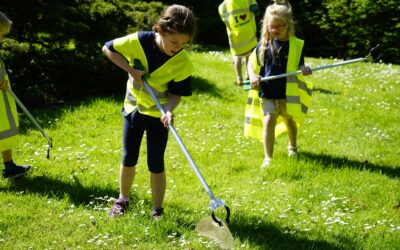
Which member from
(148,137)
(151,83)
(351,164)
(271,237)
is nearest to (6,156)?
(148,137)

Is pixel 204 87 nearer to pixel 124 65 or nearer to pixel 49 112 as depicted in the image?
pixel 49 112

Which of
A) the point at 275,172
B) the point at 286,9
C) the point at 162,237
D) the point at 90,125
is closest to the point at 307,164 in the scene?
the point at 275,172

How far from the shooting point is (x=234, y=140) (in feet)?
22.0

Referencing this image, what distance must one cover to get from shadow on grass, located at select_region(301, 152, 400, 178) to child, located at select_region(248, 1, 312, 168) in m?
0.55

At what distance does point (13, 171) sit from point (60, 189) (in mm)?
602

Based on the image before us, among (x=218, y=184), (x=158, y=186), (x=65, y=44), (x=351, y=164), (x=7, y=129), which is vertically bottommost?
(x=351, y=164)

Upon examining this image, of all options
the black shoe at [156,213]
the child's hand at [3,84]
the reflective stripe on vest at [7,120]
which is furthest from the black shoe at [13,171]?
the black shoe at [156,213]

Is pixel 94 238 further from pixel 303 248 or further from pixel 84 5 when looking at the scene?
pixel 84 5

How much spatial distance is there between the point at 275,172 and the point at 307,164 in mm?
426

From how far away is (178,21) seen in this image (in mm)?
3740

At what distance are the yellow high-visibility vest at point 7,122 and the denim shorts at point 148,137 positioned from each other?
5.15 ft

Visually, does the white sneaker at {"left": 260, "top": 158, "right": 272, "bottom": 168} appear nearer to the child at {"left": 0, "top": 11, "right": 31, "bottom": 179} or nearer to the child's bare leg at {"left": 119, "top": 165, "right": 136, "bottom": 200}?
the child's bare leg at {"left": 119, "top": 165, "right": 136, "bottom": 200}

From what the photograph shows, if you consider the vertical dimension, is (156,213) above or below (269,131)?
below

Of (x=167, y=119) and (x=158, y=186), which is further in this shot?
(x=158, y=186)
